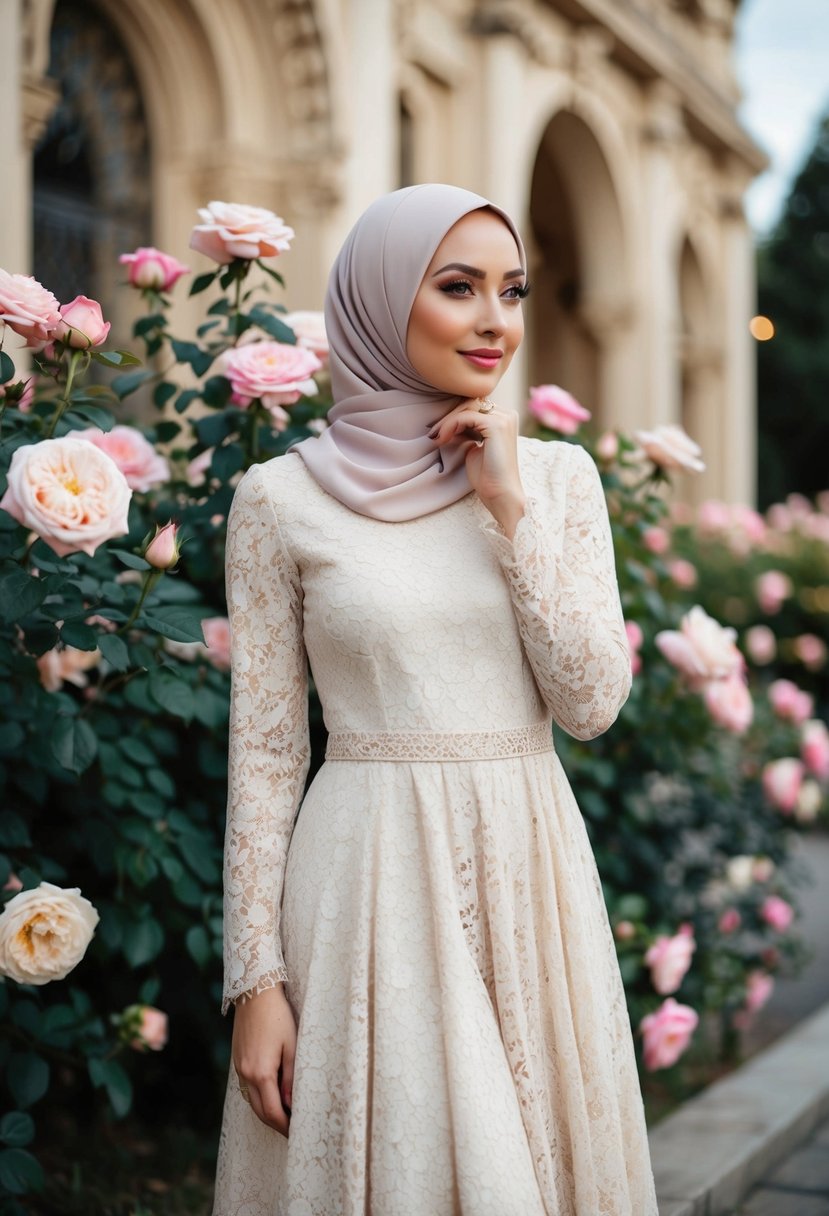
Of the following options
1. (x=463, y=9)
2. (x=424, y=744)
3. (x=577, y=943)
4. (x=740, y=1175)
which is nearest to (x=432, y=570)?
(x=424, y=744)

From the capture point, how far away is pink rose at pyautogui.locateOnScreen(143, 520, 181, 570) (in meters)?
2.12

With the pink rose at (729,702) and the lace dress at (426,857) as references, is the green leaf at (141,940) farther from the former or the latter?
the pink rose at (729,702)

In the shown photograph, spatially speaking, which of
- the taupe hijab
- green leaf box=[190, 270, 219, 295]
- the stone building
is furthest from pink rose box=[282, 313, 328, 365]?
the stone building

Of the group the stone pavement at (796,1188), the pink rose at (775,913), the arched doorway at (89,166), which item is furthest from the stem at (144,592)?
the arched doorway at (89,166)

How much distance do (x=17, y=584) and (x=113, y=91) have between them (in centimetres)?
596

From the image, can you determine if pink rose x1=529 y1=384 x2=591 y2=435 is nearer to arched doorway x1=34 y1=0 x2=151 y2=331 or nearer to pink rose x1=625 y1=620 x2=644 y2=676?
pink rose x1=625 y1=620 x2=644 y2=676

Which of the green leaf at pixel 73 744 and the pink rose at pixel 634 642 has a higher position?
the green leaf at pixel 73 744

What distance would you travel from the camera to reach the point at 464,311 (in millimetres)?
1845

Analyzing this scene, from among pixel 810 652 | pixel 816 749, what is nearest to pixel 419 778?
pixel 816 749

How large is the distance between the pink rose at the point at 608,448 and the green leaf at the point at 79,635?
1.60 metres

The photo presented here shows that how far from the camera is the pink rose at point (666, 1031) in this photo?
3215 millimetres

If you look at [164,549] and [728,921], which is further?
[728,921]

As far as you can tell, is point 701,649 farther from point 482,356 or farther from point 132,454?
point 482,356

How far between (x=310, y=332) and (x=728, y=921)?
2461 mm
